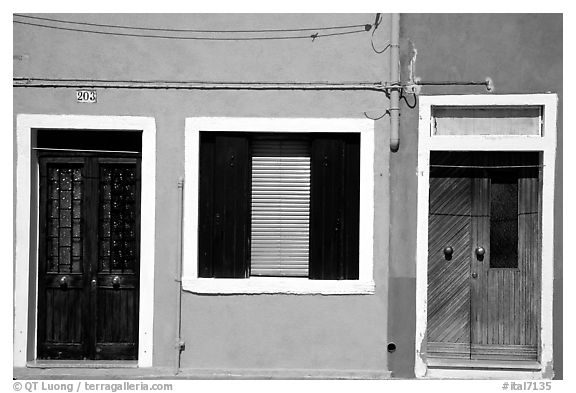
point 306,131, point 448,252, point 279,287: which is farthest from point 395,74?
point 279,287

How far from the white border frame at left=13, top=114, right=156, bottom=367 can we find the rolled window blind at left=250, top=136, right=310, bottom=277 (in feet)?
3.65

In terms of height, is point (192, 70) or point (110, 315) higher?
point (192, 70)

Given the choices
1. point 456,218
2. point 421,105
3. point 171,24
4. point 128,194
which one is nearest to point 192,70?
point 171,24

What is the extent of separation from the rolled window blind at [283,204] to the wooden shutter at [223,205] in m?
0.17

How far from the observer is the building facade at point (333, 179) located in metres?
6.05

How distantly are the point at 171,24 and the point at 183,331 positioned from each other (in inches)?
128

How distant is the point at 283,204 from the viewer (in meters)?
6.28

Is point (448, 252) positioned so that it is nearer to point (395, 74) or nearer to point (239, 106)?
point (395, 74)

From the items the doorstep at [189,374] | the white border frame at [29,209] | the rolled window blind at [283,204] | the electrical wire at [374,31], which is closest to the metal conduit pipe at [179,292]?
the doorstep at [189,374]

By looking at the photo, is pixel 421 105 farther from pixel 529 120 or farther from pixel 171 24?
pixel 171 24

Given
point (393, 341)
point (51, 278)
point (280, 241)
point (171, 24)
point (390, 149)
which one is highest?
point (171, 24)

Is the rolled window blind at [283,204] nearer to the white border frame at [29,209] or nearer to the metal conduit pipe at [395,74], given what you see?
the metal conduit pipe at [395,74]

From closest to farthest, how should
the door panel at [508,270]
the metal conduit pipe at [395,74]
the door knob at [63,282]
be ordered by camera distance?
the metal conduit pipe at [395,74], the door panel at [508,270], the door knob at [63,282]

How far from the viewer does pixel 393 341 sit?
6090mm
